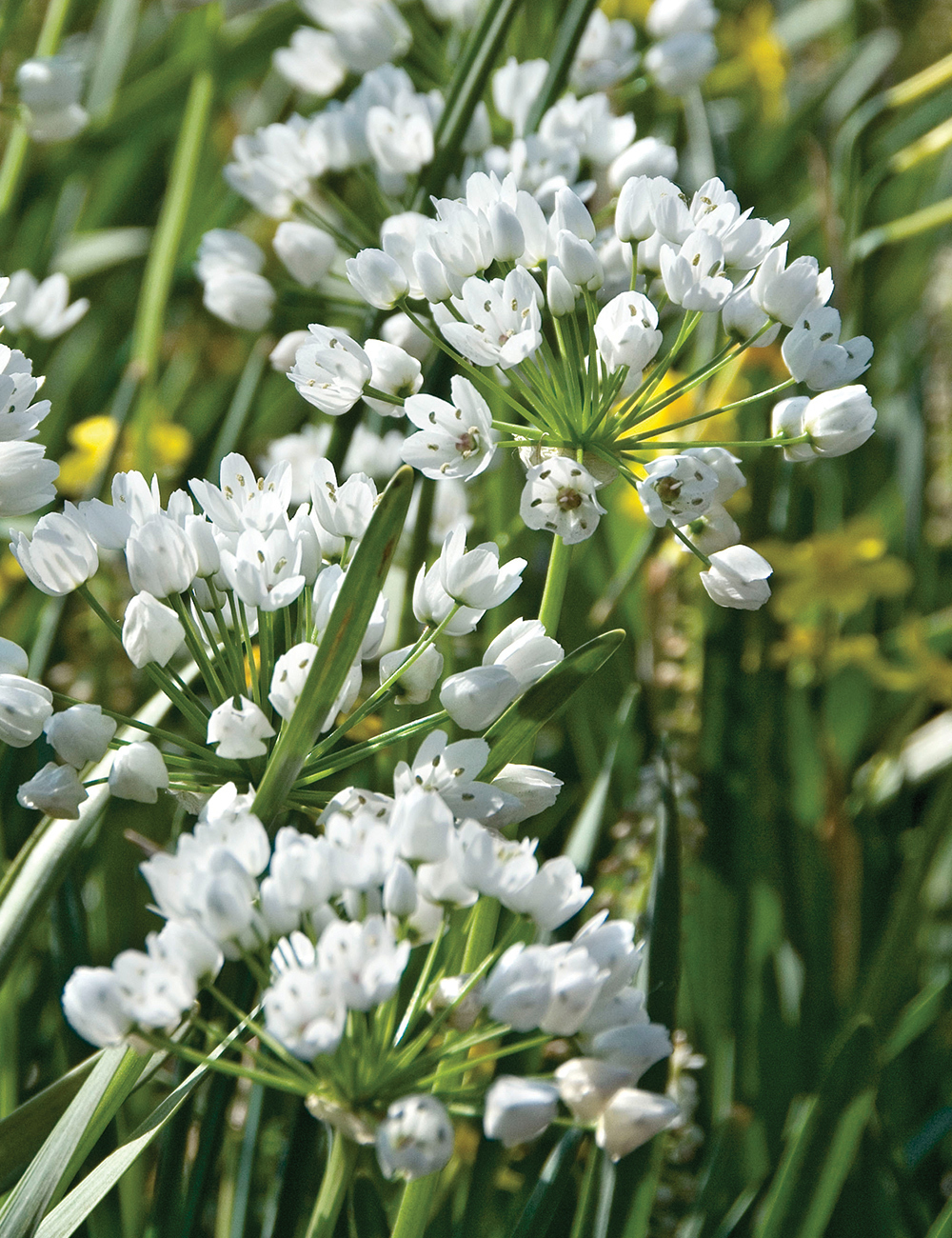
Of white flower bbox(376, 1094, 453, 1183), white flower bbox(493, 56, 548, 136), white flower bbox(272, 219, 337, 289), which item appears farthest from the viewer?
white flower bbox(493, 56, 548, 136)

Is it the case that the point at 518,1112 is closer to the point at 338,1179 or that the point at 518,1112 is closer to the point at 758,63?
the point at 338,1179

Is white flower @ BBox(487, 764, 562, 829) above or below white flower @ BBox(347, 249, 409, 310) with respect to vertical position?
below

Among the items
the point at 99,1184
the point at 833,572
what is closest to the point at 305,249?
the point at 99,1184

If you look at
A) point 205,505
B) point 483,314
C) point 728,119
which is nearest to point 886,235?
point 483,314

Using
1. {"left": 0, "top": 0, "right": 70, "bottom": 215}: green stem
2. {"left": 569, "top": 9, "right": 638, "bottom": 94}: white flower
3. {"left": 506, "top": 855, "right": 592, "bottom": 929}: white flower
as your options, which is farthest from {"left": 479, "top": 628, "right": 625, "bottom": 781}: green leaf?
{"left": 0, "top": 0, "right": 70, "bottom": 215}: green stem

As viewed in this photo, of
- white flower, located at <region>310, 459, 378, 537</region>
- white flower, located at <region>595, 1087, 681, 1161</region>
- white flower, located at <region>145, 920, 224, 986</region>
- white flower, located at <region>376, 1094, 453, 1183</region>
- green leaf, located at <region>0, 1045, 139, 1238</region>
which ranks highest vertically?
white flower, located at <region>310, 459, 378, 537</region>

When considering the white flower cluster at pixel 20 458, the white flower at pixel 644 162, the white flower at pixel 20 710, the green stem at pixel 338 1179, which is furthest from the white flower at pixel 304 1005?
the white flower at pixel 644 162

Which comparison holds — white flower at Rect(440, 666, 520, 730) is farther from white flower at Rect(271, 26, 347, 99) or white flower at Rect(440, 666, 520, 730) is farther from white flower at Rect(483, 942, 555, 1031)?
white flower at Rect(271, 26, 347, 99)

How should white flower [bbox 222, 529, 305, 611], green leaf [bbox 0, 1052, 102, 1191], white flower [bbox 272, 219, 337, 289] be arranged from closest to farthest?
white flower [bbox 222, 529, 305, 611] → green leaf [bbox 0, 1052, 102, 1191] → white flower [bbox 272, 219, 337, 289]
